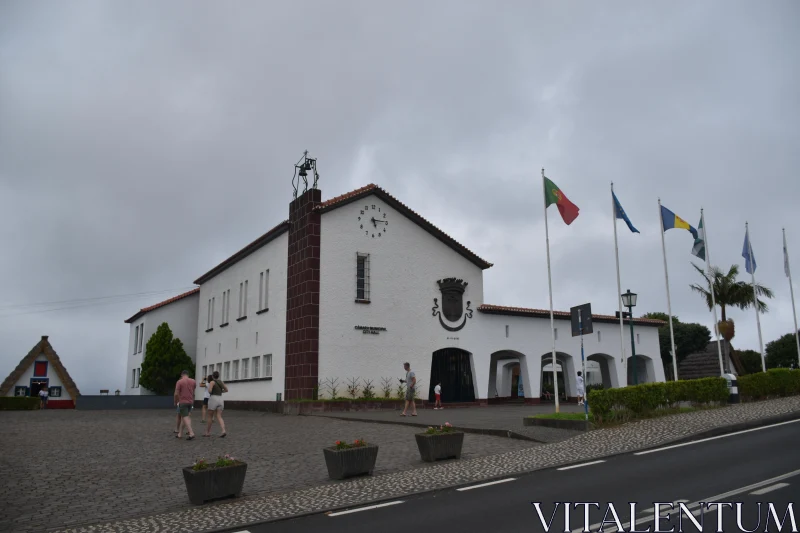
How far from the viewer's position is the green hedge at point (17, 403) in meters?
37.2

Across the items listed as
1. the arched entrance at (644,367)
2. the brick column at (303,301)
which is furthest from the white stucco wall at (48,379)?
the arched entrance at (644,367)

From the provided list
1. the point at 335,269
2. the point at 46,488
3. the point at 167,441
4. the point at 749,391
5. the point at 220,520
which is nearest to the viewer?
the point at 220,520

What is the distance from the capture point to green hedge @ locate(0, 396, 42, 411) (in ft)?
122

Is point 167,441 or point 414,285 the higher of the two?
point 414,285

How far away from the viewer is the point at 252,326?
34500 millimetres

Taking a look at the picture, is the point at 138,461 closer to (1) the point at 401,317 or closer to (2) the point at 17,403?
(1) the point at 401,317

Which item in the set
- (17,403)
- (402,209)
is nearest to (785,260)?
(402,209)

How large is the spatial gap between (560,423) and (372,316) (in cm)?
1393

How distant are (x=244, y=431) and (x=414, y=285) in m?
13.7

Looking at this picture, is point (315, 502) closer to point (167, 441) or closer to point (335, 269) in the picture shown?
point (167, 441)

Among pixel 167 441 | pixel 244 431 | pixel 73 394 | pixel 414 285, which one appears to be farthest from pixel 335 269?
pixel 73 394

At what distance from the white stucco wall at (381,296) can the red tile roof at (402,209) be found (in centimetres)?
28

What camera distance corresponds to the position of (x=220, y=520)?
8484mm

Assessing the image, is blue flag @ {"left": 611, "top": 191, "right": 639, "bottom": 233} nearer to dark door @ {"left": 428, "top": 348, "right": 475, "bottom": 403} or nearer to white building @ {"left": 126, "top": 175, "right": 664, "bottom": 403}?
white building @ {"left": 126, "top": 175, "right": 664, "bottom": 403}
